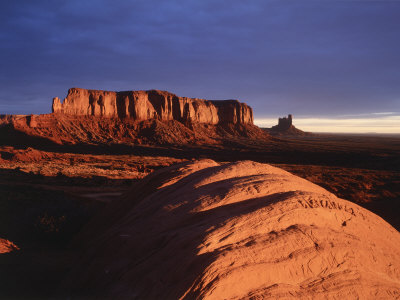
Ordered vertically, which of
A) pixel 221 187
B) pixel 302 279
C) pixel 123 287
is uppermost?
pixel 221 187

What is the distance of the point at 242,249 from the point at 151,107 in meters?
82.5

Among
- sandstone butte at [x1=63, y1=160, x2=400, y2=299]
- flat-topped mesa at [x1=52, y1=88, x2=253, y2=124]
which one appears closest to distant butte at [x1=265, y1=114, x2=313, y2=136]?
flat-topped mesa at [x1=52, y1=88, x2=253, y2=124]

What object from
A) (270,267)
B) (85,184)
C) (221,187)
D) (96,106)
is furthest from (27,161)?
(96,106)

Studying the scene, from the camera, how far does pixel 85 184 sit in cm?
2025

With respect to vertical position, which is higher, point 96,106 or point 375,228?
point 96,106

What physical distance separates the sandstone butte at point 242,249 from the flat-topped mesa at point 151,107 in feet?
226

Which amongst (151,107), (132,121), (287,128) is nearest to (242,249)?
(132,121)

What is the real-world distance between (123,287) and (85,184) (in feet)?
57.9

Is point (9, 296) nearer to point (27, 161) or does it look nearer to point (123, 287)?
point (123, 287)

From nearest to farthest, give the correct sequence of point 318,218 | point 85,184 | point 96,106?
point 318,218 → point 85,184 → point 96,106

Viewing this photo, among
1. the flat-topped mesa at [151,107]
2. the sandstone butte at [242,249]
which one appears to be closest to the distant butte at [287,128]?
the flat-topped mesa at [151,107]

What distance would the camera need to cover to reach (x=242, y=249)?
161 inches

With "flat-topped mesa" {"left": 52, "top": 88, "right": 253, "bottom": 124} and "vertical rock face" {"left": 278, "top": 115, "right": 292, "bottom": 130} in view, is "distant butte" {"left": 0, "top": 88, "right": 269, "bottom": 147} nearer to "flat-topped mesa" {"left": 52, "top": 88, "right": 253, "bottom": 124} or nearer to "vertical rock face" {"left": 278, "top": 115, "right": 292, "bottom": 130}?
"flat-topped mesa" {"left": 52, "top": 88, "right": 253, "bottom": 124}

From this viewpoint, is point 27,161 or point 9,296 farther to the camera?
point 27,161
